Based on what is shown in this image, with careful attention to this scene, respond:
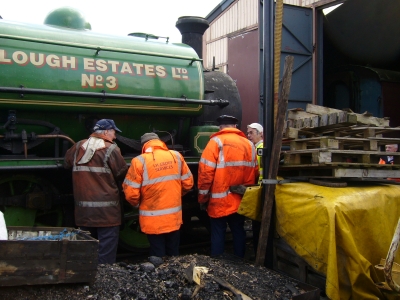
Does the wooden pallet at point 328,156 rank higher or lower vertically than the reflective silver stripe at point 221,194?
higher

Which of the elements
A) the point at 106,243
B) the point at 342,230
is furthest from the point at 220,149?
the point at 342,230

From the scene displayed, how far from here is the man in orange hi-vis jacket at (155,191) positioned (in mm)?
4133

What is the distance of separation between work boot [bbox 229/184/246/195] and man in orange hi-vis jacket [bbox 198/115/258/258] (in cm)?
5

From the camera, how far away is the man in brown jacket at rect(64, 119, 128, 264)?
4.14m

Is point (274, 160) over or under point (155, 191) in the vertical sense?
over

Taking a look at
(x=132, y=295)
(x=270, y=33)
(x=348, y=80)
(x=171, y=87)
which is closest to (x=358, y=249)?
(x=132, y=295)

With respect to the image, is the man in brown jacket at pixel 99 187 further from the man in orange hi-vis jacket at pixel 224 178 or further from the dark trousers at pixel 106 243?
the man in orange hi-vis jacket at pixel 224 178

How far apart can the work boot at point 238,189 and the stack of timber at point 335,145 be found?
1.54 ft

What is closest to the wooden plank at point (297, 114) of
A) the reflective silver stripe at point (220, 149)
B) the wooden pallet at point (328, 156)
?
the wooden pallet at point (328, 156)

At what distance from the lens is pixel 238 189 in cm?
438

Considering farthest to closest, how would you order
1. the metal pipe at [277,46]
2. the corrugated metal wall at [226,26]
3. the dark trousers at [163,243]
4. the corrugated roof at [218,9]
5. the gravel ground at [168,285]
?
the corrugated roof at [218,9] < the corrugated metal wall at [226,26] < the dark trousers at [163,243] < the metal pipe at [277,46] < the gravel ground at [168,285]

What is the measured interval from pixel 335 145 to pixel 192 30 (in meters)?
3.49

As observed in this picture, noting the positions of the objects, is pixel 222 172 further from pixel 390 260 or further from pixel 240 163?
pixel 390 260

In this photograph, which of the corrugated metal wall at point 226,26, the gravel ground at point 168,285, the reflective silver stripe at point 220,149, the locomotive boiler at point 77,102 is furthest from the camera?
the corrugated metal wall at point 226,26
